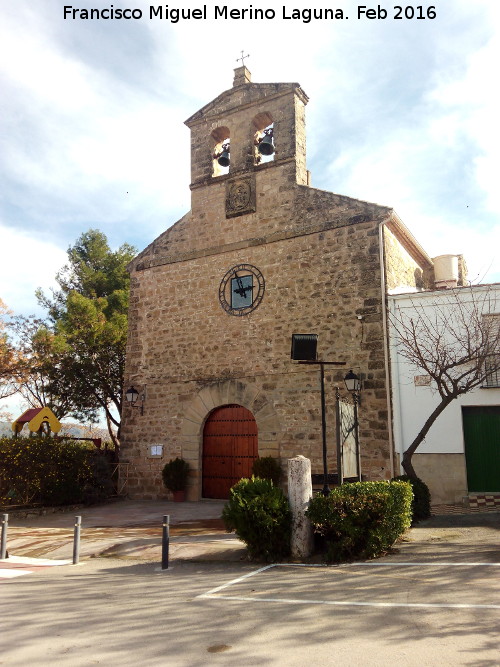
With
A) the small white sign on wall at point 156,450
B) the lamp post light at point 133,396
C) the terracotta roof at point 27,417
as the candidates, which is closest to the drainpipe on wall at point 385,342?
the small white sign on wall at point 156,450

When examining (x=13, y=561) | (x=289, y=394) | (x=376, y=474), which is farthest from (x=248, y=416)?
(x=13, y=561)

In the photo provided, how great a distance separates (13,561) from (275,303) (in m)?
7.86

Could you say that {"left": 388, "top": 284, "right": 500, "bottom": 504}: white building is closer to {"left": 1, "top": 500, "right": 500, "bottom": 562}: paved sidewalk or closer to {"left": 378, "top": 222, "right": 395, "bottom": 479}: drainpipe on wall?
{"left": 378, "top": 222, "right": 395, "bottom": 479}: drainpipe on wall

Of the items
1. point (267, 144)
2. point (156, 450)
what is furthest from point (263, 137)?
point (156, 450)

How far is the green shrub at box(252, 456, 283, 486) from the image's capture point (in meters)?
12.1

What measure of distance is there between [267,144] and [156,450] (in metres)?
8.61

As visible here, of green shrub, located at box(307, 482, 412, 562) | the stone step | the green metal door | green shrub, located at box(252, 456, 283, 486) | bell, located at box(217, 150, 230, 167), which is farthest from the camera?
bell, located at box(217, 150, 230, 167)

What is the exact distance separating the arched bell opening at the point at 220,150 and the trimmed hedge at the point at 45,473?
8459 millimetres

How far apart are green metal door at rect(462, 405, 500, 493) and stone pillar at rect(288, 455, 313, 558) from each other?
18.7 feet

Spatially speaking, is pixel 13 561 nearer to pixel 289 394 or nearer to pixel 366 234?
pixel 289 394

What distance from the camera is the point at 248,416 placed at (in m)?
13.4

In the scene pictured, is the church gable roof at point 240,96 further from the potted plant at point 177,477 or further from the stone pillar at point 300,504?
the stone pillar at point 300,504

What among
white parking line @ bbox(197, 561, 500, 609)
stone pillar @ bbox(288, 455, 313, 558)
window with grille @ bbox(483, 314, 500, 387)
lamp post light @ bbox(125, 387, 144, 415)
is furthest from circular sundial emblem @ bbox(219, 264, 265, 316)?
white parking line @ bbox(197, 561, 500, 609)

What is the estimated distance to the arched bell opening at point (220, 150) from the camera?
15.1 meters
